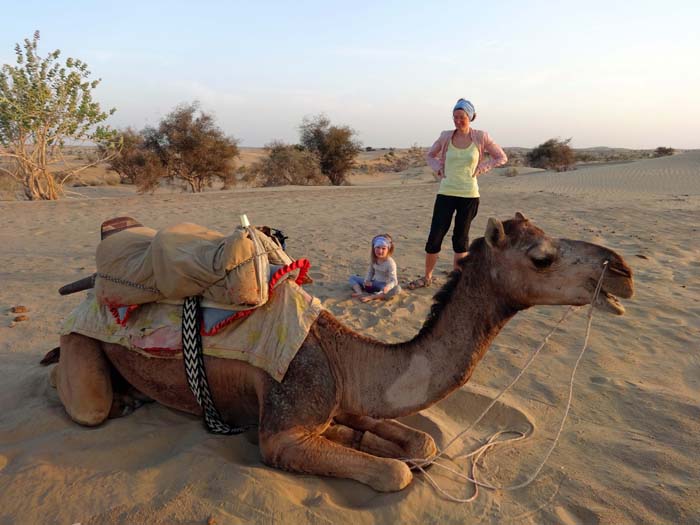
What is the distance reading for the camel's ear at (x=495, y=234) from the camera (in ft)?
8.75

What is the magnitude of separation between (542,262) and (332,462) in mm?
1504

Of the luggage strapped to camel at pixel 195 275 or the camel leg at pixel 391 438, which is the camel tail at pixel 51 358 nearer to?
the luggage strapped to camel at pixel 195 275

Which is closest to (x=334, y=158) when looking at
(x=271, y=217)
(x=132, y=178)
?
(x=132, y=178)

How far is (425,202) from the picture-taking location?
15953 millimetres

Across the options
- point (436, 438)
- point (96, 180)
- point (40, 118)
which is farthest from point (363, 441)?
point (96, 180)

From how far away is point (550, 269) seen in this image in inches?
102

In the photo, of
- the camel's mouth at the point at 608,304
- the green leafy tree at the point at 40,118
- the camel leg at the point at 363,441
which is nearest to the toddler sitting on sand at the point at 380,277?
the camel leg at the point at 363,441

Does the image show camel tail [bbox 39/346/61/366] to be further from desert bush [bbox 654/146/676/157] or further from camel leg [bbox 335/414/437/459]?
desert bush [bbox 654/146/676/157]

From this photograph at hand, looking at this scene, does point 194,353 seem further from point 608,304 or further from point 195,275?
point 608,304

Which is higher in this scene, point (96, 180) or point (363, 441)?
point (363, 441)

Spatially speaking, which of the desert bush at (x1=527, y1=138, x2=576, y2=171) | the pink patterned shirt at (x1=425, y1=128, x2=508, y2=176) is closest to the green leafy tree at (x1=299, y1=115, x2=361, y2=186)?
the desert bush at (x1=527, y1=138, x2=576, y2=171)

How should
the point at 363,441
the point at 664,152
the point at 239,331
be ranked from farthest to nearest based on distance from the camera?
the point at 664,152
the point at 363,441
the point at 239,331

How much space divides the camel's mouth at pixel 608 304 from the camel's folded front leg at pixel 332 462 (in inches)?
51.6

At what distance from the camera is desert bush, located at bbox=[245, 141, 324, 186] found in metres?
30.8
